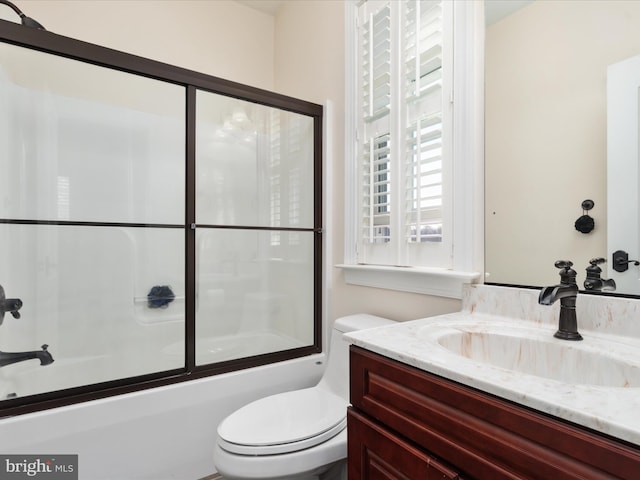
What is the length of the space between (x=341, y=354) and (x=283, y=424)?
39cm

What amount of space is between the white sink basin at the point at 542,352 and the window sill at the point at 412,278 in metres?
0.21

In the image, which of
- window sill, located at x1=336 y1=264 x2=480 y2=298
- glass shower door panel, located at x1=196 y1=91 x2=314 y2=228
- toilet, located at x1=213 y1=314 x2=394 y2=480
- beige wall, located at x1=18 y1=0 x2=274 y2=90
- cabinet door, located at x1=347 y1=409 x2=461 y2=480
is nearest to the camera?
cabinet door, located at x1=347 y1=409 x2=461 y2=480

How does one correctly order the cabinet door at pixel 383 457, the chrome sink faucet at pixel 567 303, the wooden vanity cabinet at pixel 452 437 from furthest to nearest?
the chrome sink faucet at pixel 567 303
the cabinet door at pixel 383 457
the wooden vanity cabinet at pixel 452 437

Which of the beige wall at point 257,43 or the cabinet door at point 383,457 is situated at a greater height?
the beige wall at point 257,43

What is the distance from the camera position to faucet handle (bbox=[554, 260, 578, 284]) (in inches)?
37.5

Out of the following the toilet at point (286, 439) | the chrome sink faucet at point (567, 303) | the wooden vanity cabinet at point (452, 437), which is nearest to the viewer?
the wooden vanity cabinet at point (452, 437)

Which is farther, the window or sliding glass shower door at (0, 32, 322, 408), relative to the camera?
sliding glass shower door at (0, 32, 322, 408)

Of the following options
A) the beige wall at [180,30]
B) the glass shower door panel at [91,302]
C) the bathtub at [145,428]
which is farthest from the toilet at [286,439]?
Answer: the beige wall at [180,30]

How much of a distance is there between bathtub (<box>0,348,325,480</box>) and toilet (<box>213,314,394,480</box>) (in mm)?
359

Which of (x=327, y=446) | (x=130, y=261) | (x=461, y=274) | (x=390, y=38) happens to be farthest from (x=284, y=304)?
(x=390, y=38)

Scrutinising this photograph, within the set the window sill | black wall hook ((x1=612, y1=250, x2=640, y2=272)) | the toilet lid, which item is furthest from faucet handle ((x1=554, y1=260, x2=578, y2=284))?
the toilet lid

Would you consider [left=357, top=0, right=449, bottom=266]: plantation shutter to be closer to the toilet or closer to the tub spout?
the toilet

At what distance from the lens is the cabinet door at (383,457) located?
730 mm

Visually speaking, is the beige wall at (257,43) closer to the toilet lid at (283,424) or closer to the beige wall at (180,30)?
the beige wall at (180,30)
